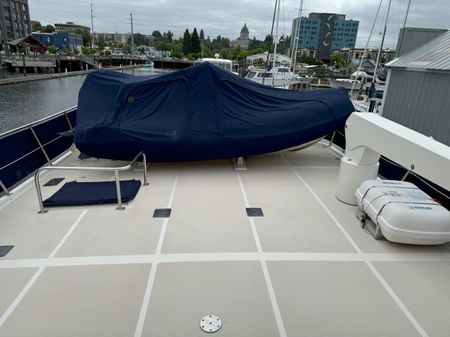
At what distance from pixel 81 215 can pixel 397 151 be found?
11.6 feet

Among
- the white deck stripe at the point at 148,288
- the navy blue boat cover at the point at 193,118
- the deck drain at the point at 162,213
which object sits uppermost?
the navy blue boat cover at the point at 193,118

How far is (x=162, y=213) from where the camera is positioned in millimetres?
3637

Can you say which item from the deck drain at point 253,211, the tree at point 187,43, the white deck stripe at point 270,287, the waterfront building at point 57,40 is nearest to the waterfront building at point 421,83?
the deck drain at point 253,211

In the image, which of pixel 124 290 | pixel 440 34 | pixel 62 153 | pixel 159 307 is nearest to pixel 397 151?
pixel 159 307

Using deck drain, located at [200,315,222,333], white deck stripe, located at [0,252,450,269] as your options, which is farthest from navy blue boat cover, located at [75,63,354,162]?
deck drain, located at [200,315,222,333]

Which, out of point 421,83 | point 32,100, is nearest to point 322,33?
point 32,100

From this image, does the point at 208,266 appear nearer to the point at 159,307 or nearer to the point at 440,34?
the point at 159,307

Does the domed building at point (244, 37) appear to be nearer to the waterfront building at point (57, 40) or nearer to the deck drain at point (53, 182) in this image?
the waterfront building at point (57, 40)

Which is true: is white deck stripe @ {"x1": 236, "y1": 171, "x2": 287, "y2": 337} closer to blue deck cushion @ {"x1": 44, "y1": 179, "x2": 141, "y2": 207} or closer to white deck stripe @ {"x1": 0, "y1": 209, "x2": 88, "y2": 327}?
blue deck cushion @ {"x1": 44, "y1": 179, "x2": 141, "y2": 207}

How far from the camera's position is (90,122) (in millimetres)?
4660

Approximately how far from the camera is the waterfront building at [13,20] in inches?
2173

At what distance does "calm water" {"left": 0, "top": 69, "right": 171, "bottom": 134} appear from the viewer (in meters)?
19.4

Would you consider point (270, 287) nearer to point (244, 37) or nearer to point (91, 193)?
point (91, 193)

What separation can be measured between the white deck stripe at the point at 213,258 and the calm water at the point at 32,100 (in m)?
17.8
